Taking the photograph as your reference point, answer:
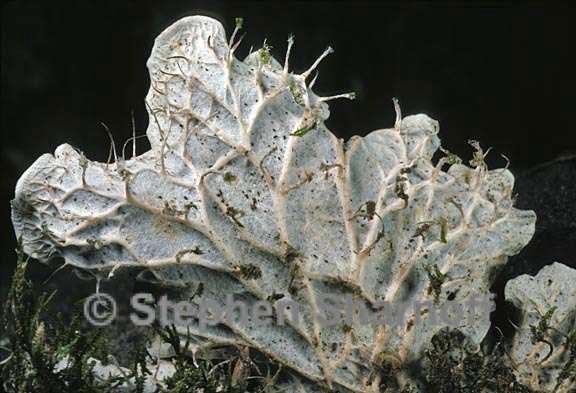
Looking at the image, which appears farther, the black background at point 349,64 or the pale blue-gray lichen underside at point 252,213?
the black background at point 349,64

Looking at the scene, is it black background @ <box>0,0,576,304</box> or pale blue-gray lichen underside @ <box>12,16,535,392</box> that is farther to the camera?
black background @ <box>0,0,576,304</box>

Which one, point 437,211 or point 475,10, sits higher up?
point 475,10

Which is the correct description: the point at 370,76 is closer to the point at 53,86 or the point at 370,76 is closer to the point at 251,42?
the point at 251,42

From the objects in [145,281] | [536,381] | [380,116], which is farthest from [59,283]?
[536,381]

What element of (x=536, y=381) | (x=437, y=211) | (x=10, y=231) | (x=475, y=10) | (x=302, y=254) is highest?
(x=475, y=10)
